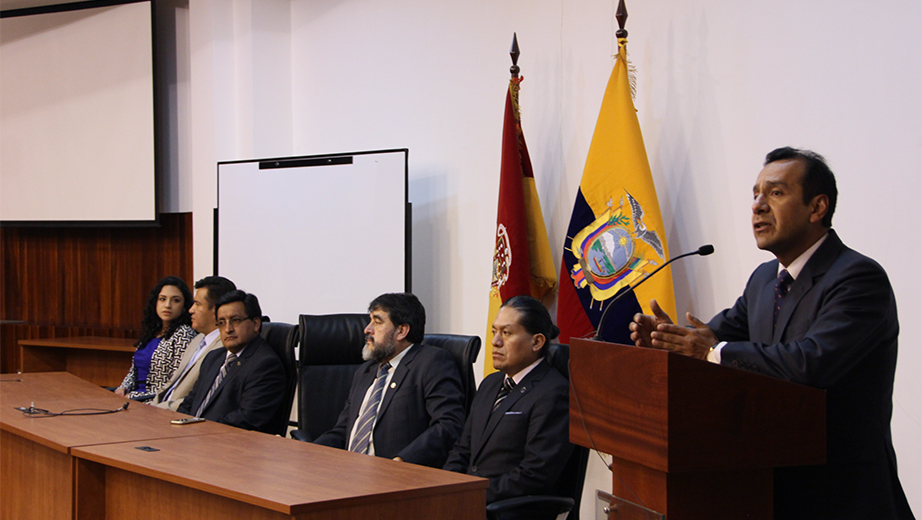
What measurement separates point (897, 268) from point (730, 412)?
1.52 metres

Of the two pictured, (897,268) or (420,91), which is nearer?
(897,268)

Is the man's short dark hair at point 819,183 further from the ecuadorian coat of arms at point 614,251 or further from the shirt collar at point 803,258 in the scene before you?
the ecuadorian coat of arms at point 614,251

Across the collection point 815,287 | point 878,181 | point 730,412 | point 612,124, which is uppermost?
point 612,124

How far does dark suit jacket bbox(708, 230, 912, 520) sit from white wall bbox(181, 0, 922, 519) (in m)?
1.07

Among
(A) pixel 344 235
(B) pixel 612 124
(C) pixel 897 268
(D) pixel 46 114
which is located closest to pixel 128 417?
(A) pixel 344 235

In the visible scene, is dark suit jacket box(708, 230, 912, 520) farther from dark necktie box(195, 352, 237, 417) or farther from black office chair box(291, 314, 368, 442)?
dark necktie box(195, 352, 237, 417)

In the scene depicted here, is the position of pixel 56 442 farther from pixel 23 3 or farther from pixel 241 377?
pixel 23 3

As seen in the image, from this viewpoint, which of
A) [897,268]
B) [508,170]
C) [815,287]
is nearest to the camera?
[815,287]

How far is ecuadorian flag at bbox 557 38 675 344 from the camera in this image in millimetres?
3506

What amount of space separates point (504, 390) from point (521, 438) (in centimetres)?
23

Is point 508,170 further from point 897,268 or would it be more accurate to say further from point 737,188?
point 897,268

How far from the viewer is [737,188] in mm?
3453

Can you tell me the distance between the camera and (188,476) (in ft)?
7.59

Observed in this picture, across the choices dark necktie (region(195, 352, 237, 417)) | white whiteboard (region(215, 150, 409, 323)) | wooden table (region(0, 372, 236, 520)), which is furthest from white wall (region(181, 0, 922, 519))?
wooden table (region(0, 372, 236, 520))
